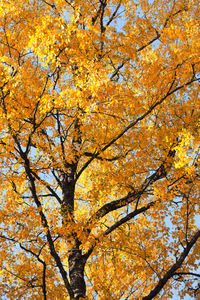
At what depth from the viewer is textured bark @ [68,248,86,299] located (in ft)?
26.5

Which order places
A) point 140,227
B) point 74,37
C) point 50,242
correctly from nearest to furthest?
1. point 50,242
2. point 74,37
3. point 140,227

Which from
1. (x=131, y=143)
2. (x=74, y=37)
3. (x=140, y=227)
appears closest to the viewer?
(x=74, y=37)

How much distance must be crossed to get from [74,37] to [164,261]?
851 cm

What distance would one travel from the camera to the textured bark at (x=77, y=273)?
26.5ft

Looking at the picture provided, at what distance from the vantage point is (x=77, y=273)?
8.41 metres

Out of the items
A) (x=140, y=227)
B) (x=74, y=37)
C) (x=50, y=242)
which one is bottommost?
(x=50, y=242)

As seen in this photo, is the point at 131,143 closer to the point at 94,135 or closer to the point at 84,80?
the point at 94,135

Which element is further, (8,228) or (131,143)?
(131,143)

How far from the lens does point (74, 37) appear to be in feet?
29.5

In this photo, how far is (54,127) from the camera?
1030 centimetres

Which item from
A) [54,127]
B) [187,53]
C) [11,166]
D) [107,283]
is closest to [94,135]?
[54,127]

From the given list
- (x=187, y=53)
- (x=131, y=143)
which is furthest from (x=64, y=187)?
(x=187, y=53)

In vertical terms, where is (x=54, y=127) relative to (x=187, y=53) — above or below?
above

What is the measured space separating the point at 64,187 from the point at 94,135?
2.06 metres
